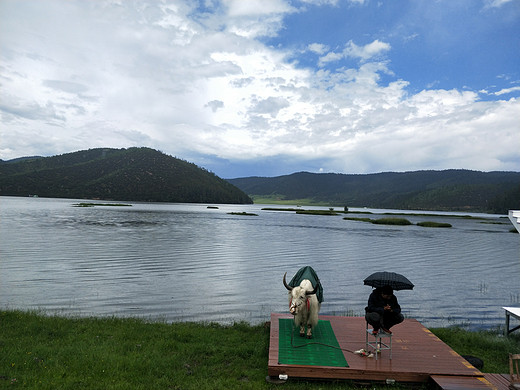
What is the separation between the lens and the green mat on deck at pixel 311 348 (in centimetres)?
851

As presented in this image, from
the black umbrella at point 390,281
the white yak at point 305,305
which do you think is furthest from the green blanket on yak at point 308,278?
the black umbrella at point 390,281

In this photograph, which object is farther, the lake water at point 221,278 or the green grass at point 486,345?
the lake water at point 221,278

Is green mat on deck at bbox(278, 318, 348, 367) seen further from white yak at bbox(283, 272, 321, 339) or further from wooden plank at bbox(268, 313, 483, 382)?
white yak at bbox(283, 272, 321, 339)

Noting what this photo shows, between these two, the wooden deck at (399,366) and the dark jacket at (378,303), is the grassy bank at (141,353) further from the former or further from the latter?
the dark jacket at (378,303)

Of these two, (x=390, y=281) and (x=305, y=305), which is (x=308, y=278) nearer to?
(x=305, y=305)

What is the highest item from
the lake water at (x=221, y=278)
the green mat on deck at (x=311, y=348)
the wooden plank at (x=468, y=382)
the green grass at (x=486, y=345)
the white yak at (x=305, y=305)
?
the white yak at (x=305, y=305)

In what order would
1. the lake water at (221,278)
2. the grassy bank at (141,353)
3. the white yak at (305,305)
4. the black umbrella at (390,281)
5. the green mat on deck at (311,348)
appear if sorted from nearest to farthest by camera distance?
the grassy bank at (141,353), the green mat on deck at (311,348), the black umbrella at (390,281), the white yak at (305,305), the lake water at (221,278)

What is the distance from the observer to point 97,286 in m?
19.3

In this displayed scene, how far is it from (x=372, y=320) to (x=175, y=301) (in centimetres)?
1098

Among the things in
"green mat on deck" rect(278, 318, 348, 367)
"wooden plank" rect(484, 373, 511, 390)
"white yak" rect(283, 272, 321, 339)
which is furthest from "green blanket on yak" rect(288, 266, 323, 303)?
"wooden plank" rect(484, 373, 511, 390)

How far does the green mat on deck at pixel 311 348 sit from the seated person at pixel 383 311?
1195 mm

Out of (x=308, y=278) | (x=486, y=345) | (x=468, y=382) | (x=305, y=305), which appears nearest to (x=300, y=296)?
(x=305, y=305)

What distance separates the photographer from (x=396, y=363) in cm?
859

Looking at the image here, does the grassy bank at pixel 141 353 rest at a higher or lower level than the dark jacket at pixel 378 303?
lower
